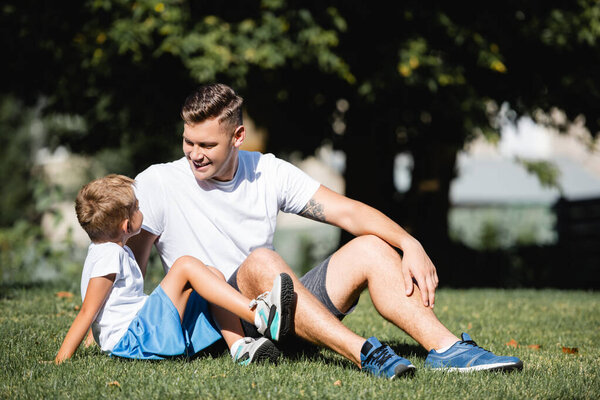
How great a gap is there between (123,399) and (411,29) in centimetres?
743

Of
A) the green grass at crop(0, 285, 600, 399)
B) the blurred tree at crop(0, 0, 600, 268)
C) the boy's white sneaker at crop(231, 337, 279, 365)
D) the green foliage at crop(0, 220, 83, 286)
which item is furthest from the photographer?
the green foliage at crop(0, 220, 83, 286)

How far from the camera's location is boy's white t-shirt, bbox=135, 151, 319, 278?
3752mm

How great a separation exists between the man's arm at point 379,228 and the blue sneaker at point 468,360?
0.28m

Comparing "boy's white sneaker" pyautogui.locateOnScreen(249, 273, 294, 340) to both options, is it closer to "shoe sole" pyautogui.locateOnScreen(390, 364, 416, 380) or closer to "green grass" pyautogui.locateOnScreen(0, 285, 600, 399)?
"green grass" pyautogui.locateOnScreen(0, 285, 600, 399)

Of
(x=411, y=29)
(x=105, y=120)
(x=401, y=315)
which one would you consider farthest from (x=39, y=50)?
(x=401, y=315)

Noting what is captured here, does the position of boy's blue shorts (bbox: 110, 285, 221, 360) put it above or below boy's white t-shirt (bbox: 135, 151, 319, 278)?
below

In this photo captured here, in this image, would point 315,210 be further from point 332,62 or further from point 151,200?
point 332,62

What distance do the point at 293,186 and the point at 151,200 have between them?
874mm

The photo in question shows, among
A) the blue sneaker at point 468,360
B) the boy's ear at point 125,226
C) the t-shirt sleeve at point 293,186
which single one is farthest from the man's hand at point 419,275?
the boy's ear at point 125,226

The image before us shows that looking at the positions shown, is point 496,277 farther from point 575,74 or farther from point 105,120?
point 105,120

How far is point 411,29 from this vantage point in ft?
30.1

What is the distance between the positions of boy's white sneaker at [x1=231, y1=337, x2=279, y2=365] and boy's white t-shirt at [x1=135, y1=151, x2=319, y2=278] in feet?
1.45

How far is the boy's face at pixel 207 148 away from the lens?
12.2 feet

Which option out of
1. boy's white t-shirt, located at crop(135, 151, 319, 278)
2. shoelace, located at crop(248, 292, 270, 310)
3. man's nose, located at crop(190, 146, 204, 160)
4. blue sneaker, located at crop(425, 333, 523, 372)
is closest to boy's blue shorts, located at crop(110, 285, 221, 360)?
boy's white t-shirt, located at crop(135, 151, 319, 278)
